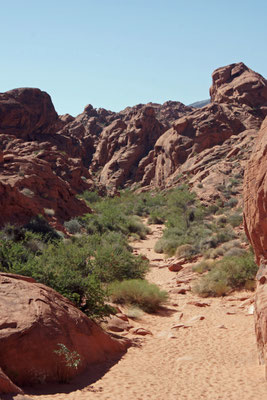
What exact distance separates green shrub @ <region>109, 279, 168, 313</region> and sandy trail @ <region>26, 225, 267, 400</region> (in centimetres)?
44

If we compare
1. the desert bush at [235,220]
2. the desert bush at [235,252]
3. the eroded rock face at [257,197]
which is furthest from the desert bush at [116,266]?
the desert bush at [235,220]

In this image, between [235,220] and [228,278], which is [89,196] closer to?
[235,220]

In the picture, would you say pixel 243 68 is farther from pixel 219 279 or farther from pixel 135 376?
pixel 135 376

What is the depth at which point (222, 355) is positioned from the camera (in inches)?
331

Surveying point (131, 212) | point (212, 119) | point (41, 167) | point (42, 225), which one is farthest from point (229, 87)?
point (42, 225)

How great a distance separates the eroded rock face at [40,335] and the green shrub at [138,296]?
420 cm

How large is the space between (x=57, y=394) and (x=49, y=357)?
79cm

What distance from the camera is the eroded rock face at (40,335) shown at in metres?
6.03

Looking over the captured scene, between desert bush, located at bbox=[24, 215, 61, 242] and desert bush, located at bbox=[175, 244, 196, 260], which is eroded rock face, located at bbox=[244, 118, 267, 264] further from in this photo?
desert bush, located at bbox=[24, 215, 61, 242]

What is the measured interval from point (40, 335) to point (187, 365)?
10.7ft

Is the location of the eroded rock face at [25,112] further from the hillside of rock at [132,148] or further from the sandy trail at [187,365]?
the sandy trail at [187,365]

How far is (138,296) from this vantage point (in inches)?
503

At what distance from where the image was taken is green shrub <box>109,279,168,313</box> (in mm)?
12602

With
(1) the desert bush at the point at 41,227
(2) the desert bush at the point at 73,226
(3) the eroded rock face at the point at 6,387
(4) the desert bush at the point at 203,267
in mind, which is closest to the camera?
(3) the eroded rock face at the point at 6,387
